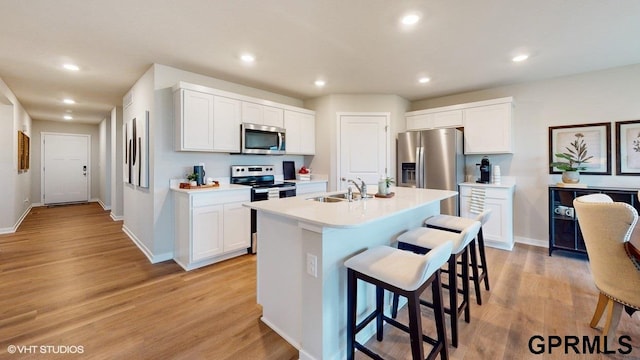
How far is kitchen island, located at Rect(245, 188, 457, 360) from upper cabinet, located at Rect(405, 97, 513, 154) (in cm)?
258

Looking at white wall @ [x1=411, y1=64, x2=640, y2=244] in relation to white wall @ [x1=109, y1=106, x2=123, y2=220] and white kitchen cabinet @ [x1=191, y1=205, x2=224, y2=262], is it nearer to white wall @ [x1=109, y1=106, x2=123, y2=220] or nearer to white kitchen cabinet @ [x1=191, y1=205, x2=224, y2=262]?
white kitchen cabinet @ [x1=191, y1=205, x2=224, y2=262]

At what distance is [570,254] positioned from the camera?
139 inches

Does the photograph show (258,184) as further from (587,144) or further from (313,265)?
(587,144)

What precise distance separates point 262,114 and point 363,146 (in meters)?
1.77

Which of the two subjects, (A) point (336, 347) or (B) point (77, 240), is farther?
(B) point (77, 240)

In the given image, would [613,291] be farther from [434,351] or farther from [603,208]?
[434,351]

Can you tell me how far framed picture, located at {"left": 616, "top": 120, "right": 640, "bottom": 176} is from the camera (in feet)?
10.9

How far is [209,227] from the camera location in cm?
312

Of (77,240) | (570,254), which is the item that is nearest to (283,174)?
(77,240)

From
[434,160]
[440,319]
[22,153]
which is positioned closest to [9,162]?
[22,153]

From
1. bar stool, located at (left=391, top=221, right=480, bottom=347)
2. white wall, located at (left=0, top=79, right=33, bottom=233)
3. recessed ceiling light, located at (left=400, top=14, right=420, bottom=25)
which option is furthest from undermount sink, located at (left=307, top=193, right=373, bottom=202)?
white wall, located at (left=0, top=79, right=33, bottom=233)

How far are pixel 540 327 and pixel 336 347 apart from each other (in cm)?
158

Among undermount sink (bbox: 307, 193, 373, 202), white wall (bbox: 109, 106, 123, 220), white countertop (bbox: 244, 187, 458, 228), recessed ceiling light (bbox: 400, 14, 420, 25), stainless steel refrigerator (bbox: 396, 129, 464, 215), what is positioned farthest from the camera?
white wall (bbox: 109, 106, 123, 220)

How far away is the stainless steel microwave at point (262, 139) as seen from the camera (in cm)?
377
